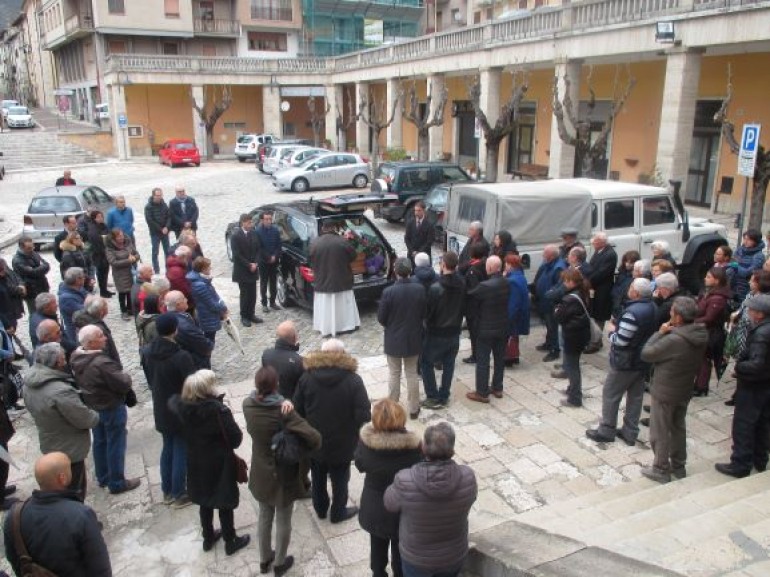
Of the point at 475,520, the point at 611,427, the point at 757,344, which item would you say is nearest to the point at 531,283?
the point at 611,427

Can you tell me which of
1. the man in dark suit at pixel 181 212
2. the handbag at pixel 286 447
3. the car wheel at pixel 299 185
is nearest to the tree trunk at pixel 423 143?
the car wheel at pixel 299 185

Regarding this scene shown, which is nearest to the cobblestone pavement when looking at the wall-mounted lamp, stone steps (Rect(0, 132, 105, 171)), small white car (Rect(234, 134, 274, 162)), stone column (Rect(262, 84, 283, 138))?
the wall-mounted lamp

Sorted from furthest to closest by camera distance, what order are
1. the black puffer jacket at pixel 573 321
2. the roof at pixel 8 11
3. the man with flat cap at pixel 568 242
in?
the roof at pixel 8 11 < the man with flat cap at pixel 568 242 < the black puffer jacket at pixel 573 321

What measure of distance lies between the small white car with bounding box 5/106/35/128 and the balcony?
13.7 meters

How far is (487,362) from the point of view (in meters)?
7.30

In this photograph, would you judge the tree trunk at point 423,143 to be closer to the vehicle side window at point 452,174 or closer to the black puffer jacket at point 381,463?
the vehicle side window at point 452,174

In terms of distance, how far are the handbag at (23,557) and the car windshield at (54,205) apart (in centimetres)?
1304

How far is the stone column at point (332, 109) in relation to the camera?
40938 mm

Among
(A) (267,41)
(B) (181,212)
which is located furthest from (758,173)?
(A) (267,41)

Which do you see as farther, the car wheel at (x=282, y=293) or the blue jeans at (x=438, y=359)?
the car wheel at (x=282, y=293)

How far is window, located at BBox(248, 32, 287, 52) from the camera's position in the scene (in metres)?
49.1

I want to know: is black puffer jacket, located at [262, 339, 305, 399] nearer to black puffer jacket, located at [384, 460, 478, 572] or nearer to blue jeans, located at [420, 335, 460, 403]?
black puffer jacket, located at [384, 460, 478, 572]

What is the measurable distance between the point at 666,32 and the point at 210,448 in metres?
16.3

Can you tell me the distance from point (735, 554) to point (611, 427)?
8.33 feet
